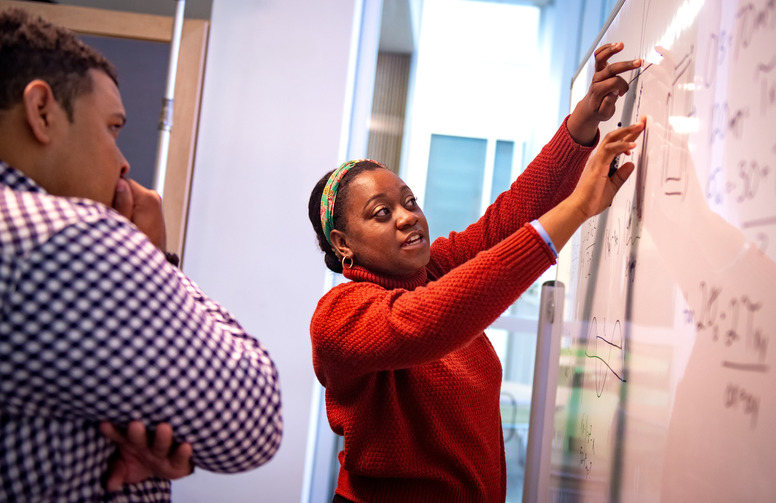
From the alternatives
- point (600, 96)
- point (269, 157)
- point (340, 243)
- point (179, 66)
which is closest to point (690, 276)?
point (600, 96)

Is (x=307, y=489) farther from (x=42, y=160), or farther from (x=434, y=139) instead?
(x=42, y=160)

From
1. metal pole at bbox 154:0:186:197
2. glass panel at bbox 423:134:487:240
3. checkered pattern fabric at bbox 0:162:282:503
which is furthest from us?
glass panel at bbox 423:134:487:240

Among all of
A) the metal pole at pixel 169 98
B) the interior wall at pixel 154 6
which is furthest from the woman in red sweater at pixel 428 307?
the interior wall at pixel 154 6

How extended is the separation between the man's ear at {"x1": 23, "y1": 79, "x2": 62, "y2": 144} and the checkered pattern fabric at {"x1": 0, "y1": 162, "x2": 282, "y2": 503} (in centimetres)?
6

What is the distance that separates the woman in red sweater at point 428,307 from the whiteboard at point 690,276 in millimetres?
95

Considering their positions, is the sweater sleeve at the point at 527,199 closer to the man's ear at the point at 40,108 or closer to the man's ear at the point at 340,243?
the man's ear at the point at 340,243

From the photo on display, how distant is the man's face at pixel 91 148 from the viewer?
0.73 meters

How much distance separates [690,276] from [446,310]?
1.10ft

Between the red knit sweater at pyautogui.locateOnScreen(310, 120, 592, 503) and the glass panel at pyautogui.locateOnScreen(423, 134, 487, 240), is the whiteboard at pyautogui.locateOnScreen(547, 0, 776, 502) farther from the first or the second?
the glass panel at pyautogui.locateOnScreen(423, 134, 487, 240)

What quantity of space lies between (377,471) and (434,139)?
6.35ft

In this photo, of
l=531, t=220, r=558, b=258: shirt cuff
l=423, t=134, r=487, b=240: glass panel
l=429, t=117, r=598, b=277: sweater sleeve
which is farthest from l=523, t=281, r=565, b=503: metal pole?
l=423, t=134, r=487, b=240: glass panel

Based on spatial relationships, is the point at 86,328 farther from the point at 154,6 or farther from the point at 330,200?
the point at 154,6

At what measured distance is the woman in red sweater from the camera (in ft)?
2.90

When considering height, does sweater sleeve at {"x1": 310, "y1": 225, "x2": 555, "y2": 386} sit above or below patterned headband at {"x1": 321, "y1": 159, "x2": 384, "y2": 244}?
below
